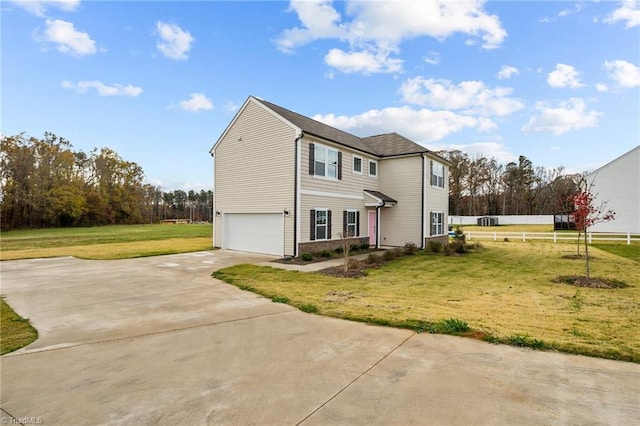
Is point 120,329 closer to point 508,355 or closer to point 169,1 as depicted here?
point 508,355

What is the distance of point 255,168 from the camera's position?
1631 cm

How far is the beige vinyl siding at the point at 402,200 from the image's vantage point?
18.4 metres

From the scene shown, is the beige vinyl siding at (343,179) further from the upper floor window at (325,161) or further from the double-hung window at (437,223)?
the double-hung window at (437,223)

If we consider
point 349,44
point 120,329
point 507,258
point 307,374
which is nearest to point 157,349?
point 120,329

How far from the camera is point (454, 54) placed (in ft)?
55.5

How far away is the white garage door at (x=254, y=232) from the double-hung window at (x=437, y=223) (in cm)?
991

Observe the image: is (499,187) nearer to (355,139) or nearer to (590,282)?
(355,139)

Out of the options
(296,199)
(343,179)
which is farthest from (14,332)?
(343,179)

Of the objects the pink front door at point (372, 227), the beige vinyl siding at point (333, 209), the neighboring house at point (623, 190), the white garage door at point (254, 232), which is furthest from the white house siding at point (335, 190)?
the neighboring house at point (623, 190)

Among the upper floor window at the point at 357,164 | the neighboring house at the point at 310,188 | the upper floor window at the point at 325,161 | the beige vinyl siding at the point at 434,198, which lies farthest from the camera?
the beige vinyl siding at the point at 434,198

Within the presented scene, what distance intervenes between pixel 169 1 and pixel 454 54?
13820 mm

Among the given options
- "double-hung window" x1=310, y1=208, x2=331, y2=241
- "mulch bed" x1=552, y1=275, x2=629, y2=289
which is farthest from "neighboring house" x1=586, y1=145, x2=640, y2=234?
"double-hung window" x1=310, y1=208, x2=331, y2=241

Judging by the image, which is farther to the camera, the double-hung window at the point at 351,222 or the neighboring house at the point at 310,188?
the double-hung window at the point at 351,222

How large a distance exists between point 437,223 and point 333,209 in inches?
318
